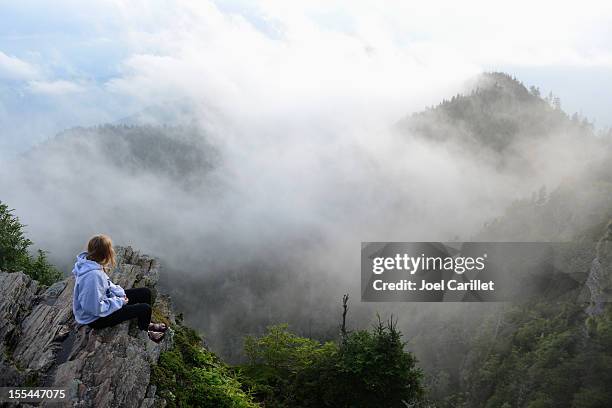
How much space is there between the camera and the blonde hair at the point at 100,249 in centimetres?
1264

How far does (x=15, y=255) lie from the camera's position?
30641mm

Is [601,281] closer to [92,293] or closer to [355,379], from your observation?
[355,379]

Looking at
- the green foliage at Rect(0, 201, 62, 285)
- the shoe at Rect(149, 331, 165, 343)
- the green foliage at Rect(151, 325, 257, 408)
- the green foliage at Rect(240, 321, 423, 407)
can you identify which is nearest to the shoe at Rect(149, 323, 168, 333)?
the shoe at Rect(149, 331, 165, 343)

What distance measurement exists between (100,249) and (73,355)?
12.0 feet

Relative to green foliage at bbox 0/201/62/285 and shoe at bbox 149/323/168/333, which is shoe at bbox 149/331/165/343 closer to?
shoe at bbox 149/323/168/333

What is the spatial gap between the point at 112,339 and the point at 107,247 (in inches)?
124

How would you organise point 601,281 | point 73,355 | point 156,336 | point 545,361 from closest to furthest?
1. point 73,355
2. point 156,336
3. point 545,361
4. point 601,281

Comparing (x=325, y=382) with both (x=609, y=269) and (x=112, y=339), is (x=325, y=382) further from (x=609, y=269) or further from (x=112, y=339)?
(x=609, y=269)

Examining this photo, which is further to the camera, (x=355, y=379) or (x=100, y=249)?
(x=355, y=379)

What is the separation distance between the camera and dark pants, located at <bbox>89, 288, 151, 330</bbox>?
44.4 feet

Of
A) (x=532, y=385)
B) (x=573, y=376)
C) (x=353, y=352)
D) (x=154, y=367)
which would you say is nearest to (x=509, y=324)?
(x=532, y=385)

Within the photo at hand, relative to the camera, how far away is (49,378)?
12836 mm

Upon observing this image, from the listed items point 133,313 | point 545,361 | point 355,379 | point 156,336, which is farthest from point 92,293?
point 545,361

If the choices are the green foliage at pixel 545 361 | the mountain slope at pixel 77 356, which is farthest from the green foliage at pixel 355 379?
the green foliage at pixel 545 361
